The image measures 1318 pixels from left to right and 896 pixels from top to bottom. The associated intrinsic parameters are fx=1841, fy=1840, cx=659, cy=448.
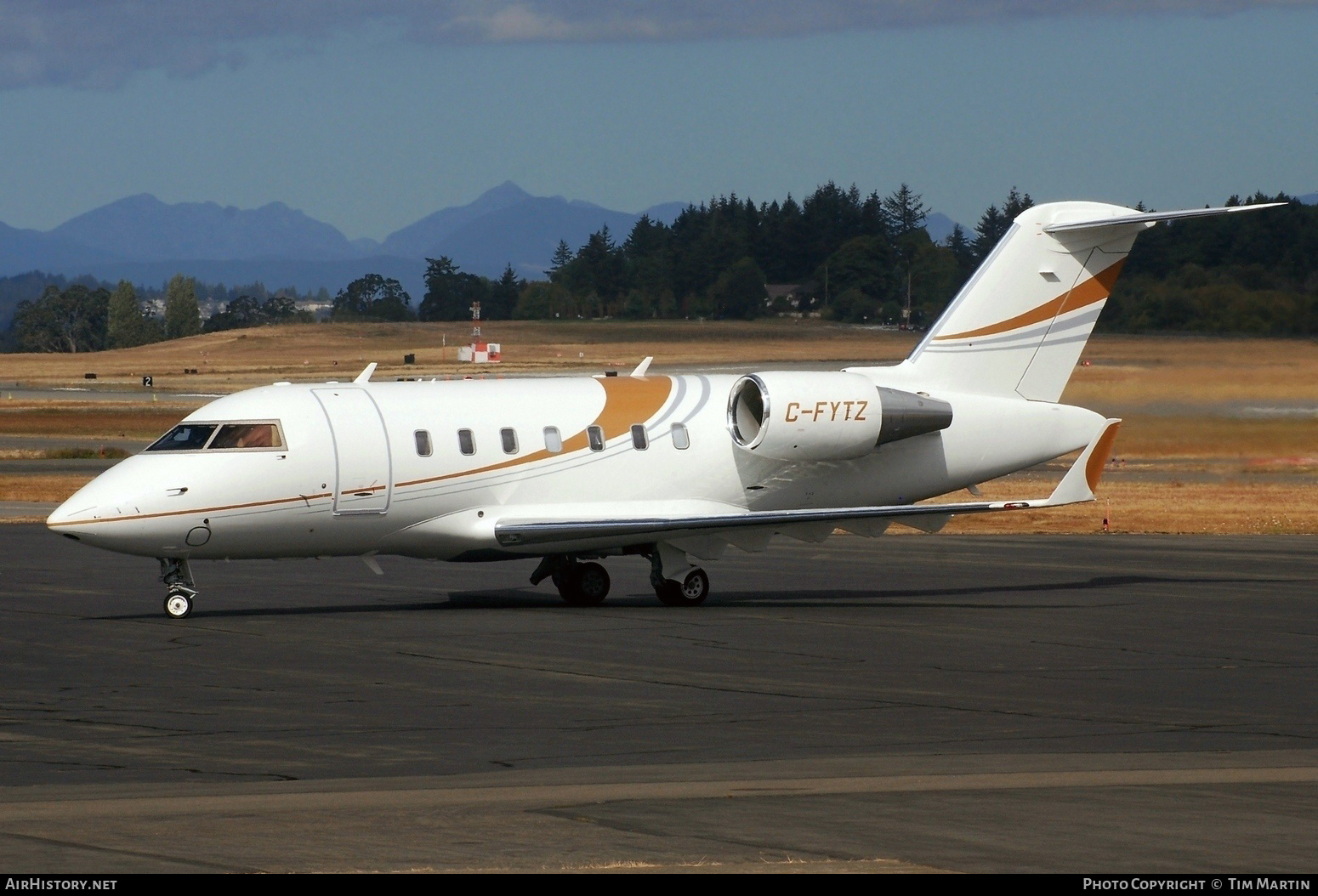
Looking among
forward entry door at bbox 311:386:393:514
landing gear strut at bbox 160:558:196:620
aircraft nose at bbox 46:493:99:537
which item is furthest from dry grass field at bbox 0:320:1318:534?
aircraft nose at bbox 46:493:99:537

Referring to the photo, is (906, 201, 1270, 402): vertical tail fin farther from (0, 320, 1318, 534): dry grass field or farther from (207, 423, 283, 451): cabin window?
(207, 423, 283, 451): cabin window

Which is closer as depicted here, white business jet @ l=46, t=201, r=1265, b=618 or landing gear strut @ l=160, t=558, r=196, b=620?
landing gear strut @ l=160, t=558, r=196, b=620

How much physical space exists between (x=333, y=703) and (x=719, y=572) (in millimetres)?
14751

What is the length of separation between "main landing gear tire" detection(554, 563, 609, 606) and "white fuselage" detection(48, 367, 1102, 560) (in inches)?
28.8

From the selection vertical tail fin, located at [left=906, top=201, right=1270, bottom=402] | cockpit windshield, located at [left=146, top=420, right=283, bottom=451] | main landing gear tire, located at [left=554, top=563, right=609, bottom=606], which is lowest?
main landing gear tire, located at [left=554, top=563, right=609, bottom=606]

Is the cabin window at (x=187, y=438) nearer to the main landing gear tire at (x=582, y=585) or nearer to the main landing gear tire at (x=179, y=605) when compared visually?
the main landing gear tire at (x=179, y=605)

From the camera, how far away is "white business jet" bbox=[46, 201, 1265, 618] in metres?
24.8

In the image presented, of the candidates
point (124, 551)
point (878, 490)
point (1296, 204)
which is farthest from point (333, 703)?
point (1296, 204)

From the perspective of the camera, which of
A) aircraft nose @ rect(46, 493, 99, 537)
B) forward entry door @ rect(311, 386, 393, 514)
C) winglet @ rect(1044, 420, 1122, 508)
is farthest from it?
winglet @ rect(1044, 420, 1122, 508)

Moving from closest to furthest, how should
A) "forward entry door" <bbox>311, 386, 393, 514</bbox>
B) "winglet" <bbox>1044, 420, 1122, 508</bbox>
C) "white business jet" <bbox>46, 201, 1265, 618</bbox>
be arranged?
"white business jet" <bbox>46, 201, 1265, 618</bbox>
"forward entry door" <bbox>311, 386, 393, 514</bbox>
"winglet" <bbox>1044, 420, 1122, 508</bbox>

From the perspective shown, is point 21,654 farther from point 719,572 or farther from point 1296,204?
point 1296,204

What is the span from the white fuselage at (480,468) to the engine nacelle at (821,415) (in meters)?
0.32

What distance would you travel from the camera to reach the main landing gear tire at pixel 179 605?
2456cm

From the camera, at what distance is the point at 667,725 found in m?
16.7
